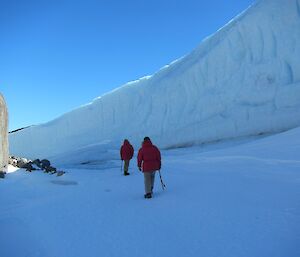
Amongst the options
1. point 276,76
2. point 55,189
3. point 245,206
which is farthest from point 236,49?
point 245,206

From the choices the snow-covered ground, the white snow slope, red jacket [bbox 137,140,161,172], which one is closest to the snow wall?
the snow-covered ground

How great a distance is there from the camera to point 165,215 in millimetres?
7781

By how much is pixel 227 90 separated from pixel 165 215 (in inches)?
763

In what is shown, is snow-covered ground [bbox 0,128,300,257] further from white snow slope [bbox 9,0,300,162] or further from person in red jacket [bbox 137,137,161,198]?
white snow slope [bbox 9,0,300,162]

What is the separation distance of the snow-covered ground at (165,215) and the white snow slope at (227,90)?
1046cm

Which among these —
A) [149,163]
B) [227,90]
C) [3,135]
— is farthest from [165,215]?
[227,90]

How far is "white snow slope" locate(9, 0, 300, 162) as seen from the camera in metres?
23.7

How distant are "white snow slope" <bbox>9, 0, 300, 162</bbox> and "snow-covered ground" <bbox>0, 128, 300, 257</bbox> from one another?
10456 millimetres

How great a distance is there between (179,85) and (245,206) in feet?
75.3

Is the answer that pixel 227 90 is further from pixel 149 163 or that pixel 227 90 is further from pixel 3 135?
pixel 149 163

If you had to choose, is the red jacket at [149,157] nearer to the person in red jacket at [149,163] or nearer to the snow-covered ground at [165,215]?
the person in red jacket at [149,163]

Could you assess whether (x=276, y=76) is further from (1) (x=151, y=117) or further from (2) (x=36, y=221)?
(2) (x=36, y=221)

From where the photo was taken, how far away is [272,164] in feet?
42.2

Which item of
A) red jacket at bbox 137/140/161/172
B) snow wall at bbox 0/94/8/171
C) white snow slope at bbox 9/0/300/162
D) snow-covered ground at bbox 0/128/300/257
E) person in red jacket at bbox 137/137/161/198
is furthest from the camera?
white snow slope at bbox 9/0/300/162
